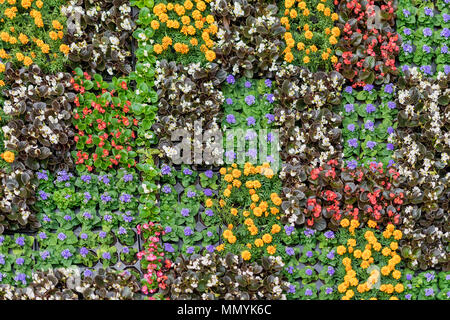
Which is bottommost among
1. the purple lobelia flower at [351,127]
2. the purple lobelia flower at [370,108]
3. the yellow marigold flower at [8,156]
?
the yellow marigold flower at [8,156]

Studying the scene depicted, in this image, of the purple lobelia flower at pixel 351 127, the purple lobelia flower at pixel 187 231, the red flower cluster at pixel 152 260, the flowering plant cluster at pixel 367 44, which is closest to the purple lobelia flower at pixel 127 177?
the red flower cluster at pixel 152 260

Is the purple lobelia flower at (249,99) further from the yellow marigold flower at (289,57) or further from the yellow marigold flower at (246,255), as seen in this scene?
the yellow marigold flower at (246,255)

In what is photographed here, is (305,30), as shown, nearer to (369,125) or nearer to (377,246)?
(369,125)

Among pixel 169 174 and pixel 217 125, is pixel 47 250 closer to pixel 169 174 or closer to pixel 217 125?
pixel 169 174

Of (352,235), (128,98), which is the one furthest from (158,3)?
(352,235)

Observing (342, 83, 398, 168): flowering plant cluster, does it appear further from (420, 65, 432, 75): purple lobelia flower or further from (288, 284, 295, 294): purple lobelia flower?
(288, 284, 295, 294): purple lobelia flower

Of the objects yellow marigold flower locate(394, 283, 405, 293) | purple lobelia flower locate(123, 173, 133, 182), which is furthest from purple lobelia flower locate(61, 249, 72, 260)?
yellow marigold flower locate(394, 283, 405, 293)

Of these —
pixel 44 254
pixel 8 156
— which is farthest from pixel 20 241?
pixel 8 156
